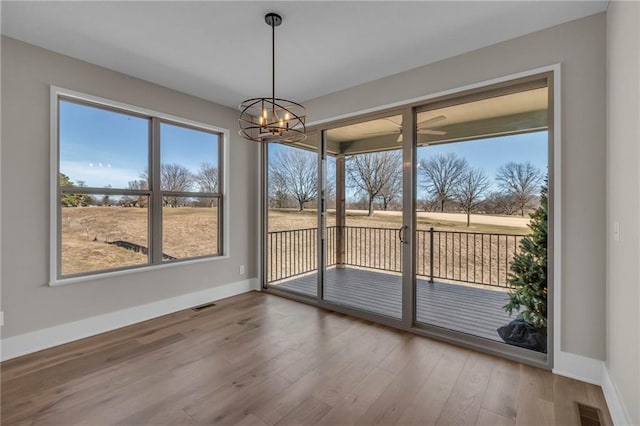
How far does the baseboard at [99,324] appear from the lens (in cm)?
263

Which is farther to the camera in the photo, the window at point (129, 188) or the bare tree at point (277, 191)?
the bare tree at point (277, 191)

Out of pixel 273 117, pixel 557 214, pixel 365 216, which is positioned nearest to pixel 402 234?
pixel 365 216

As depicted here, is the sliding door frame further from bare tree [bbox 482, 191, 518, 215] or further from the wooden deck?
bare tree [bbox 482, 191, 518, 215]

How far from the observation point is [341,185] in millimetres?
3938

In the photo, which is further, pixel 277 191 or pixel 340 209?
pixel 277 191

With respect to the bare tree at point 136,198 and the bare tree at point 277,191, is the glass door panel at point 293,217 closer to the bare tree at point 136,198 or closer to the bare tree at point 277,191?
the bare tree at point 277,191

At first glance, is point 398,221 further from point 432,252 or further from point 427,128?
point 427,128

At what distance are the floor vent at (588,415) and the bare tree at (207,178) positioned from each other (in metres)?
4.33

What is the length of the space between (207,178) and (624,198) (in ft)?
13.9

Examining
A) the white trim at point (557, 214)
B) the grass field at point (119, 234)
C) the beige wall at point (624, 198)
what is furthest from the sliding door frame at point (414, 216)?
the grass field at point (119, 234)

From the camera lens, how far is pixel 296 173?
14.5ft

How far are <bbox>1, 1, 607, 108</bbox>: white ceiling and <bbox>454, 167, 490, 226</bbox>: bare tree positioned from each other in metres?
1.18

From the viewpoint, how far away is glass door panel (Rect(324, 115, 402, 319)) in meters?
3.47

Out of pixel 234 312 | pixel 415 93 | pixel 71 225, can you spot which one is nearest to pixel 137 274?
pixel 71 225
